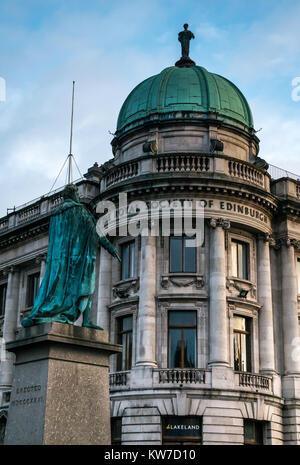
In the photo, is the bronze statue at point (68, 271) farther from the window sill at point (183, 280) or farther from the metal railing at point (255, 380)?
the metal railing at point (255, 380)

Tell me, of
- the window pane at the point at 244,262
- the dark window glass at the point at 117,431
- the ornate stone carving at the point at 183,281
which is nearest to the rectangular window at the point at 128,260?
the ornate stone carving at the point at 183,281

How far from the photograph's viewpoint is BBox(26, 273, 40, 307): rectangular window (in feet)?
128

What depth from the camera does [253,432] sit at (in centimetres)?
2970

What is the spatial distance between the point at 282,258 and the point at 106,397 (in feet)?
70.4

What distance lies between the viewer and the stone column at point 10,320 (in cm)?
3772

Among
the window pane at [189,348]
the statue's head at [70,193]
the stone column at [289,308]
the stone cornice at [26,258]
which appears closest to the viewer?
the statue's head at [70,193]

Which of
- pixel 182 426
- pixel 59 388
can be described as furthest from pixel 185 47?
pixel 59 388

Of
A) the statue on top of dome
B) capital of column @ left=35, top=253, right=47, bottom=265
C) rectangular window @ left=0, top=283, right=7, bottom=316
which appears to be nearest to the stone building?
the statue on top of dome

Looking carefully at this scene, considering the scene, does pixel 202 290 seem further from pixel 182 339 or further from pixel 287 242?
pixel 287 242

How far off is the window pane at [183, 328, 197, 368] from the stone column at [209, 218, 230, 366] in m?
0.80

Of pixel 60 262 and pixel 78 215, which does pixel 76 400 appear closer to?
pixel 60 262

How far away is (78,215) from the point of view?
15156 mm

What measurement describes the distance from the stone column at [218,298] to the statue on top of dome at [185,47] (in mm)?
12770
